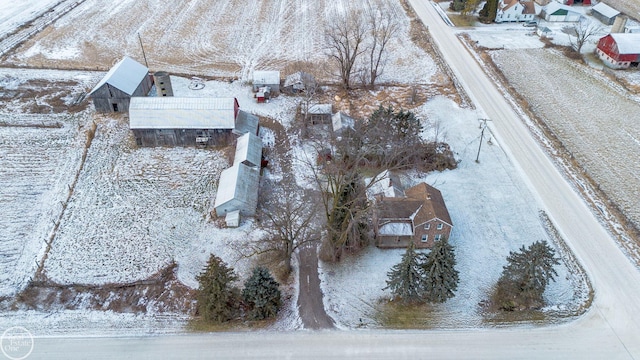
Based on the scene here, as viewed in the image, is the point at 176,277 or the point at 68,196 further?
the point at 68,196

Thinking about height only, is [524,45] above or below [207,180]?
above

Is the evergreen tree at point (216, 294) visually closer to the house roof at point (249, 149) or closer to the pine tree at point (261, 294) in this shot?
the pine tree at point (261, 294)

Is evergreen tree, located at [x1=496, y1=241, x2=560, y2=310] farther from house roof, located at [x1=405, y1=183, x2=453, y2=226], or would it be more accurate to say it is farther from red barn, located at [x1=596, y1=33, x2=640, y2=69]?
red barn, located at [x1=596, y1=33, x2=640, y2=69]

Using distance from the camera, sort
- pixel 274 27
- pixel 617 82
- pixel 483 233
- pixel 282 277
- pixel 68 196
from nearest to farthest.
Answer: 1. pixel 282 277
2. pixel 483 233
3. pixel 68 196
4. pixel 617 82
5. pixel 274 27

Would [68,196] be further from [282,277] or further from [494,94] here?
[494,94]

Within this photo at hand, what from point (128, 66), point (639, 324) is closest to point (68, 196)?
point (128, 66)

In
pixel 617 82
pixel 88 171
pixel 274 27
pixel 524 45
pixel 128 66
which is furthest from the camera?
pixel 274 27

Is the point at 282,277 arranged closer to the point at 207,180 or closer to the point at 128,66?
the point at 207,180
